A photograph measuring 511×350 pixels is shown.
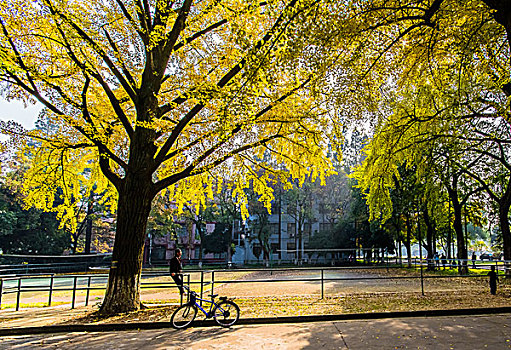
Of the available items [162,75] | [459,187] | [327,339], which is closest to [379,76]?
[162,75]

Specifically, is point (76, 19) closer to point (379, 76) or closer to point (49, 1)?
point (49, 1)

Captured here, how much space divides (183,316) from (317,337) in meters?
3.33

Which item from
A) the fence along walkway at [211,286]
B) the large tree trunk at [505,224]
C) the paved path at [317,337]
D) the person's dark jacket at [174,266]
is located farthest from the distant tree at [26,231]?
the large tree trunk at [505,224]

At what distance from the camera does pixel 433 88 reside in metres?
14.4

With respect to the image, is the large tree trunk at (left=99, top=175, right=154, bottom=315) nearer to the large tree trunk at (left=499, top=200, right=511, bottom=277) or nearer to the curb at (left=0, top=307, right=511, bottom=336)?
the curb at (left=0, top=307, right=511, bottom=336)

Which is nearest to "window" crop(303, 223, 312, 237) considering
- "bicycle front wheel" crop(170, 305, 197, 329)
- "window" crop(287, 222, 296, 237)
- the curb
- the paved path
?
"window" crop(287, 222, 296, 237)

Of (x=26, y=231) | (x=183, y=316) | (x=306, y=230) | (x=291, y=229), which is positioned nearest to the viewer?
(x=183, y=316)

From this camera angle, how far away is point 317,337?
709 centimetres

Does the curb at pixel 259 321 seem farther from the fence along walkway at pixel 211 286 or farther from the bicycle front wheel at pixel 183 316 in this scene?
the fence along walkway at pixel 211 286

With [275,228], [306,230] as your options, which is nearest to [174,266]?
[306,230]

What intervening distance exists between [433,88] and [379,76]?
5707mm

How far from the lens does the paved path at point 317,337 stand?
6.50 m

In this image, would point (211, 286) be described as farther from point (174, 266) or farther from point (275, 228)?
point (275, 228)

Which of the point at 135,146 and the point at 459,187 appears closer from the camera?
the point at 135,146
